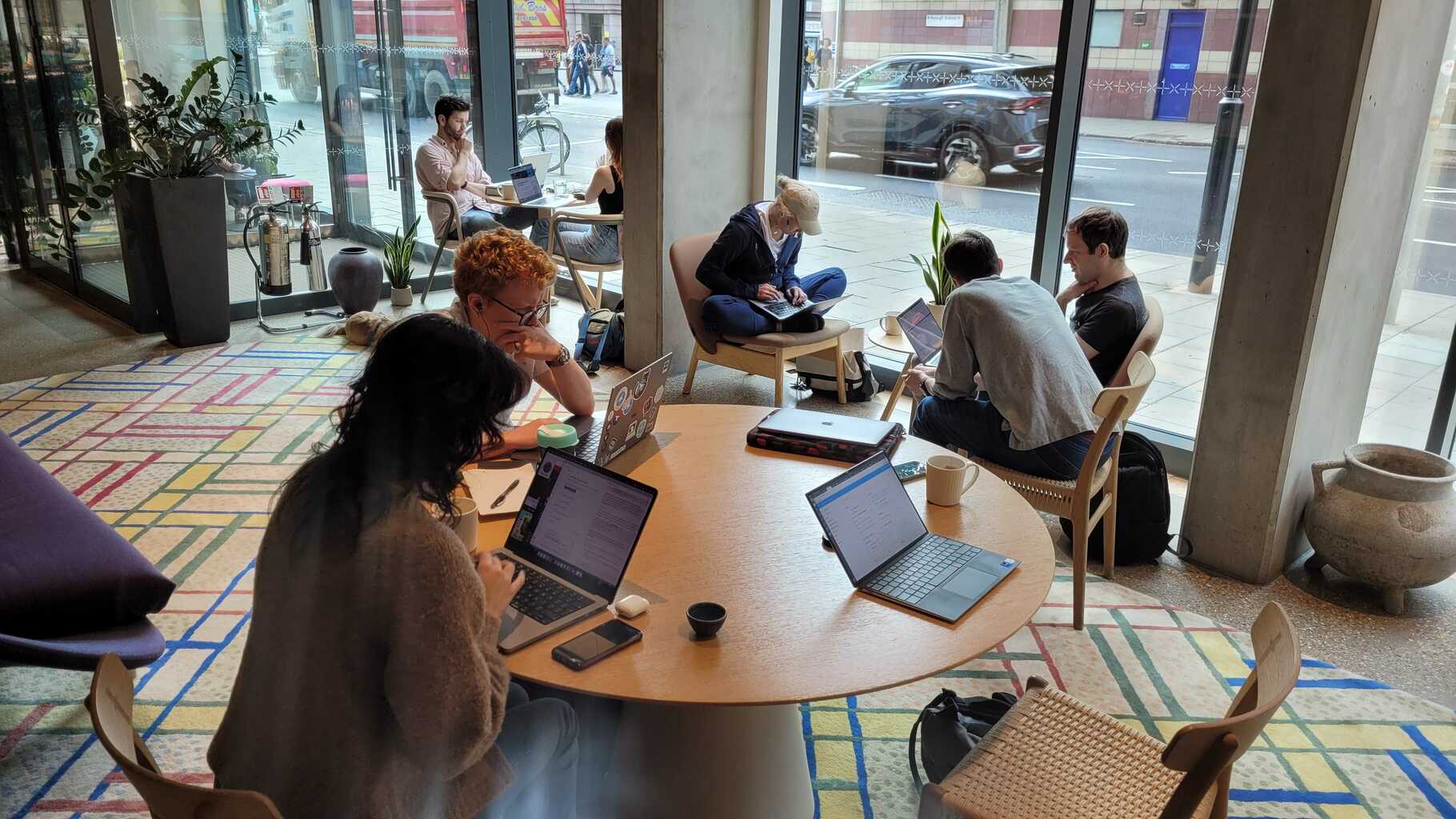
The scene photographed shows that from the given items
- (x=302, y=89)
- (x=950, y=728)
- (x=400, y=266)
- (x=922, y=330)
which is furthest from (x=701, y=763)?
(x=302, y=89)

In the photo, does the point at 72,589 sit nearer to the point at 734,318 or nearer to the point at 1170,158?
the point at 734,318

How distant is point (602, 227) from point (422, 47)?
229cm

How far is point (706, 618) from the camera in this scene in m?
1.79

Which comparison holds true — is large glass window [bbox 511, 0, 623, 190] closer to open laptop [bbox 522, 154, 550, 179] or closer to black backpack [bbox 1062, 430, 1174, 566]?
open laptop [bbox 522, 154, 550, 179]

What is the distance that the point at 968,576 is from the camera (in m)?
1.99

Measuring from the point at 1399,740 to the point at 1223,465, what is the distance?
3.40 ft

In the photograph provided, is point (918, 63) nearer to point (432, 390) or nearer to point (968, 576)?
point (968, 576)

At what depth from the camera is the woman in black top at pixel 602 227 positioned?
5.88m

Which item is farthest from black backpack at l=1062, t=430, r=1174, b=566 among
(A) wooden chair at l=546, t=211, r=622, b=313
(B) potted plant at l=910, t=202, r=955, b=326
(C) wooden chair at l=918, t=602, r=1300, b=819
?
(A) wooden chair at l=546, t=211, r=622, b=313

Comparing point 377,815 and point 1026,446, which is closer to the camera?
point 377,815

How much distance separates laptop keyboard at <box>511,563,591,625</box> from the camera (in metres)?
1.83

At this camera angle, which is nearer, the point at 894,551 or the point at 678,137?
the point at 894,551

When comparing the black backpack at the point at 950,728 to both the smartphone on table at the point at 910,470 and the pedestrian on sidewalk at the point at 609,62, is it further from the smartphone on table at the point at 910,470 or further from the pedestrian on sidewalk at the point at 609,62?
the pedestrian on sidewalk at the point at 609,62

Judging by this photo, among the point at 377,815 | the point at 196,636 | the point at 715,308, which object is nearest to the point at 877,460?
the point at 377,815
